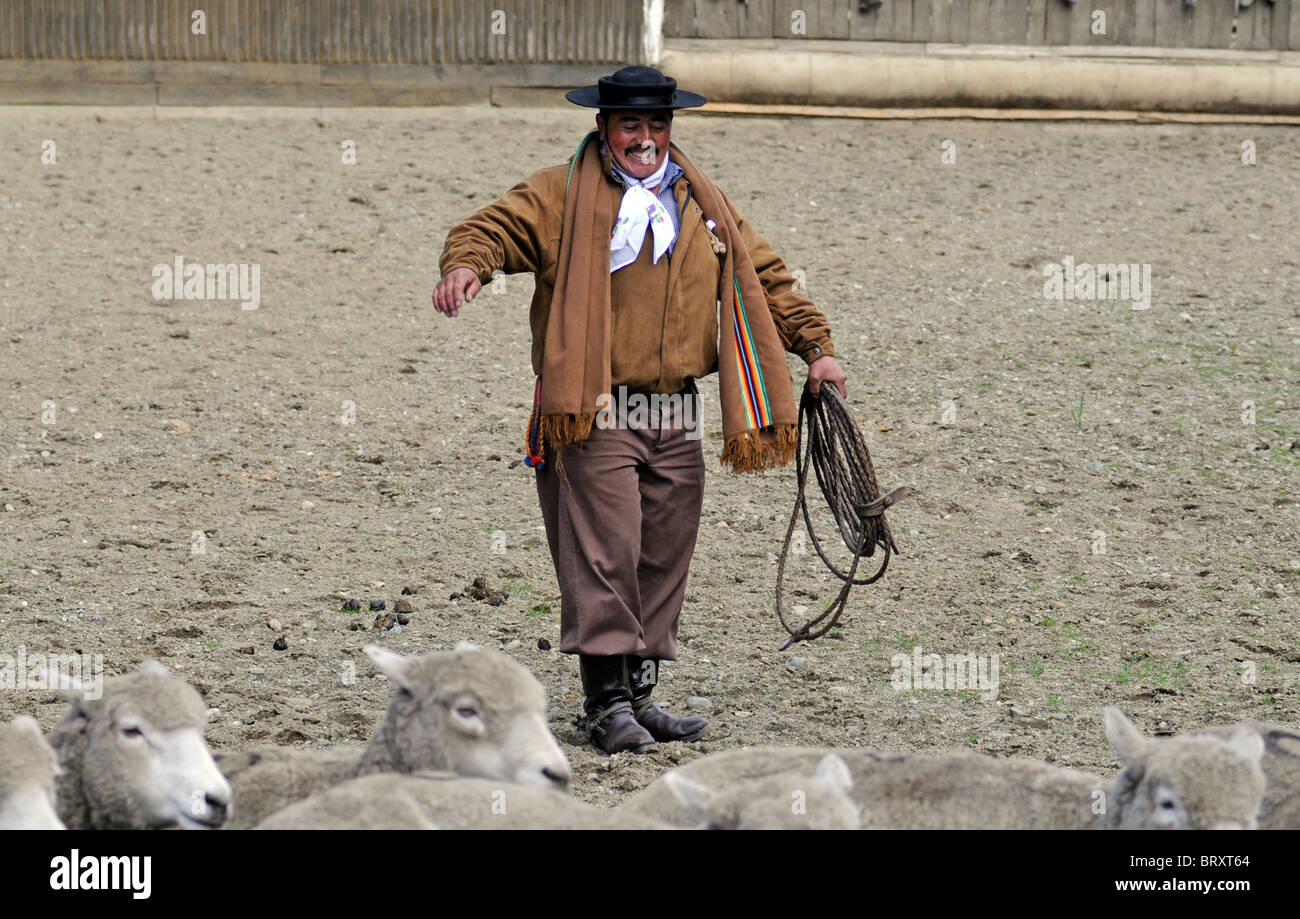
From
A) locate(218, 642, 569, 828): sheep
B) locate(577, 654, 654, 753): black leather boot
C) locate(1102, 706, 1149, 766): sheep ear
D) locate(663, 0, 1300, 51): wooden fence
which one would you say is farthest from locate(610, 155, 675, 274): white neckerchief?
locate(663, 0, 1300, 51): wooden fence

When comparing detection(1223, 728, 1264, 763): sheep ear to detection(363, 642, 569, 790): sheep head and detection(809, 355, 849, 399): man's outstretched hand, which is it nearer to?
detection(363, 642, 569, 790): sheep head

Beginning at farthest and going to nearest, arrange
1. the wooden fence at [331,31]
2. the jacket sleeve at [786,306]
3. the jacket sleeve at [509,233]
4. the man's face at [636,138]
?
the wooden fence at [331,31] → the jacket sleeve at [786,306] → the man's face at [636,138] → the jacket sleeve at [509,233]

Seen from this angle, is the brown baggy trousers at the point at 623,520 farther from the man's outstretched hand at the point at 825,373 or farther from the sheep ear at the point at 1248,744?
the sheep ear at the point at 1248,744

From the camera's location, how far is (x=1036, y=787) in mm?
3445

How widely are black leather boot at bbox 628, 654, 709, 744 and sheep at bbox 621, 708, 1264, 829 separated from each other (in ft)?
6.51

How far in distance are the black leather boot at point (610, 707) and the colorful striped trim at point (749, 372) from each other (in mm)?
1015

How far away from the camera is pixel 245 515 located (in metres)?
8.13

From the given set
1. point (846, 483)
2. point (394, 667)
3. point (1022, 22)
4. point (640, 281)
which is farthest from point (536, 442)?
point (1022, 22)

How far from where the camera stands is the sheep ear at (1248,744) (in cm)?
321

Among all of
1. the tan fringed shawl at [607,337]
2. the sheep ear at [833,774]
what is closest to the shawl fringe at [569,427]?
the tan fringed shawl at [607,337]

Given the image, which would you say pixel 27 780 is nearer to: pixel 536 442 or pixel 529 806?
pixel 529 806

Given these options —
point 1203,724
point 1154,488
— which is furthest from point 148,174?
point 1203,724

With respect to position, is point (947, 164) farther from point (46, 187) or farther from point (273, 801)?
point (273, 801)

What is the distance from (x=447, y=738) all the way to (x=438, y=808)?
355 millimetres
